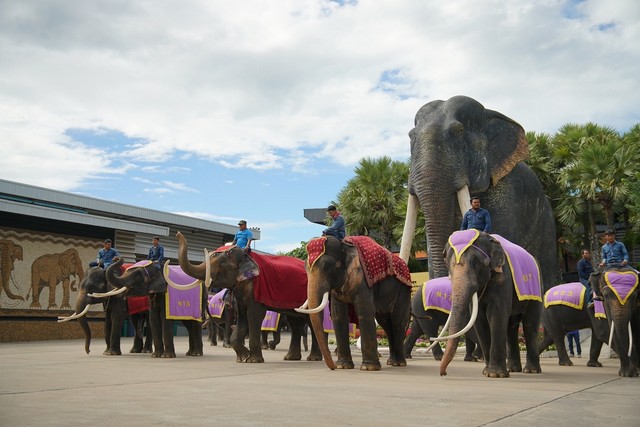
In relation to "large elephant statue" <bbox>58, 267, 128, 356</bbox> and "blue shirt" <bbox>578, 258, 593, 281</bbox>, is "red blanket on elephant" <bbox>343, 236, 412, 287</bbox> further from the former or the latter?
"large elephant statue" <bbox>58, 267, 128, 356</bbox>

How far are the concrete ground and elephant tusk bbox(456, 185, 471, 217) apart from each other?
5705 mm

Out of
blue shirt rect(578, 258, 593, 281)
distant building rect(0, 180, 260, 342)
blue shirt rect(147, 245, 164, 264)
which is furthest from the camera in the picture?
distant building rect(0, 180, 260, 342)

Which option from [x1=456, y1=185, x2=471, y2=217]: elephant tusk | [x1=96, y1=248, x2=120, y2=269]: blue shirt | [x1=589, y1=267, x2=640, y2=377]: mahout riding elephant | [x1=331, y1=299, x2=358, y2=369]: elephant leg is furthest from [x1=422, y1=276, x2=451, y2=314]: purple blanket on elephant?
[x1=96, y1=248, x2=120, y2=269]: blue shirt

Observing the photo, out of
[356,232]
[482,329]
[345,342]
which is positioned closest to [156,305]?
[345,342]

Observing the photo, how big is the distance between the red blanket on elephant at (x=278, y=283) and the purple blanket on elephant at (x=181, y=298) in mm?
1753

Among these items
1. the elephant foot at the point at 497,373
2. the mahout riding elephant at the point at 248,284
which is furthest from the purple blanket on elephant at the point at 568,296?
the mahout riding elephant at the point at 248,284

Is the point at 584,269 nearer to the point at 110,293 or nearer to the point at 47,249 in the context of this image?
the point at 110,293

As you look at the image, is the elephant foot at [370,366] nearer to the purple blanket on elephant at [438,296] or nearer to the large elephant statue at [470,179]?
the purple blanket on elephant at [438,296]

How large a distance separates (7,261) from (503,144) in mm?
18716

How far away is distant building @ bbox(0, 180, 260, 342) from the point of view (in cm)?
2656

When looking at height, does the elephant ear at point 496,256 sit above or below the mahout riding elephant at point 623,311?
above

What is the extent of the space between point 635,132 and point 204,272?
70.5 feet

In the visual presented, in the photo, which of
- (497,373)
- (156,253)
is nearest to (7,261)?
(156,253)

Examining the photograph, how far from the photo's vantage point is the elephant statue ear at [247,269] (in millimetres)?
13148
